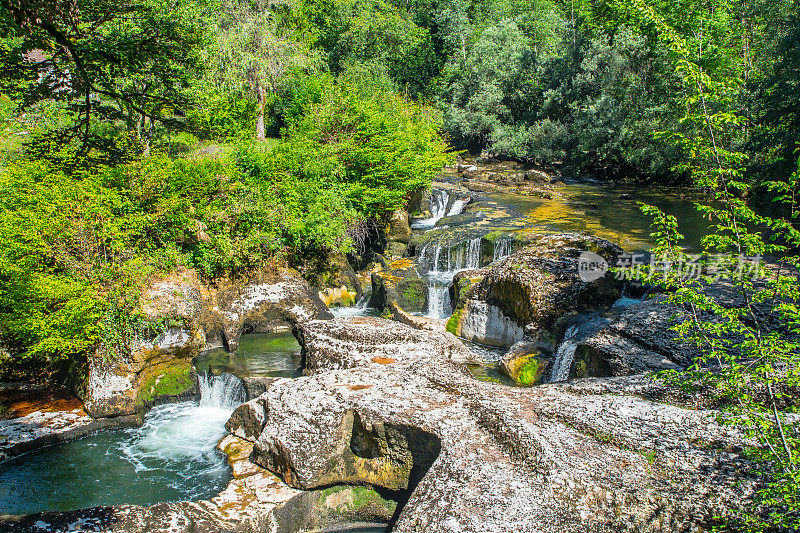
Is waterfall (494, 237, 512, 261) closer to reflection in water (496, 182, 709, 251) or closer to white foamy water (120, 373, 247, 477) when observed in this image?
reflection in water (496, 182, 709, 251)

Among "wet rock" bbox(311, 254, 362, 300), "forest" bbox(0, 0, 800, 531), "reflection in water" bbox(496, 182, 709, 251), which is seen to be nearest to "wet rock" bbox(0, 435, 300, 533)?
"forest" bbox(0, 0, 800, 531)

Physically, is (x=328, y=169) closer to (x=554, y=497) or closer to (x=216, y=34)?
(x=216, y=34)

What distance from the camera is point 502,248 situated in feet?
59.2

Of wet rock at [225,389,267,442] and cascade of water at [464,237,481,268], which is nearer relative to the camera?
wet rock at [225,389,267,442]

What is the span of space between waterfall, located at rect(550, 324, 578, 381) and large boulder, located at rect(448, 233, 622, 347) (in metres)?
1.10

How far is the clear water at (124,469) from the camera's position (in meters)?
8.65

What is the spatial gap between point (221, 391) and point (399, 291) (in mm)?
6753

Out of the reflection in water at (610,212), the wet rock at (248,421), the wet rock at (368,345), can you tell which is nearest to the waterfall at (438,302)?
the wet rock at (368,345)

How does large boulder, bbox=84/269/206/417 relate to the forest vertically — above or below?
below

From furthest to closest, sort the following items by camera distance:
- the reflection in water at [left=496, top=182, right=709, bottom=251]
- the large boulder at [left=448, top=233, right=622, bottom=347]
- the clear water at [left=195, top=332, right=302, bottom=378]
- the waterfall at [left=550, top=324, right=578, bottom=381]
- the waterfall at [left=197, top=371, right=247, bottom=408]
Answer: the reflection in water at [left=496, top=182, right=709, bottom=251] → the large boulder at [left=448, top=233, right=622, bottom=347] → the clear water at [left=195, top=332, right=302, bottom=378] → the waterfall at [left=197, top=371, right=247, bottom=408] → the waterfall at [left=550, top=324, right=578, bottom=381]

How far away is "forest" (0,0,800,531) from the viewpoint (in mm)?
5324

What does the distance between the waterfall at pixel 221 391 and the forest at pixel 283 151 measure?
1842mm

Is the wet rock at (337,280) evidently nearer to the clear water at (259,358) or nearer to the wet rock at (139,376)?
the clear water at (259,358)

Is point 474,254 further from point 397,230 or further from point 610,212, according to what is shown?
point 610,212
